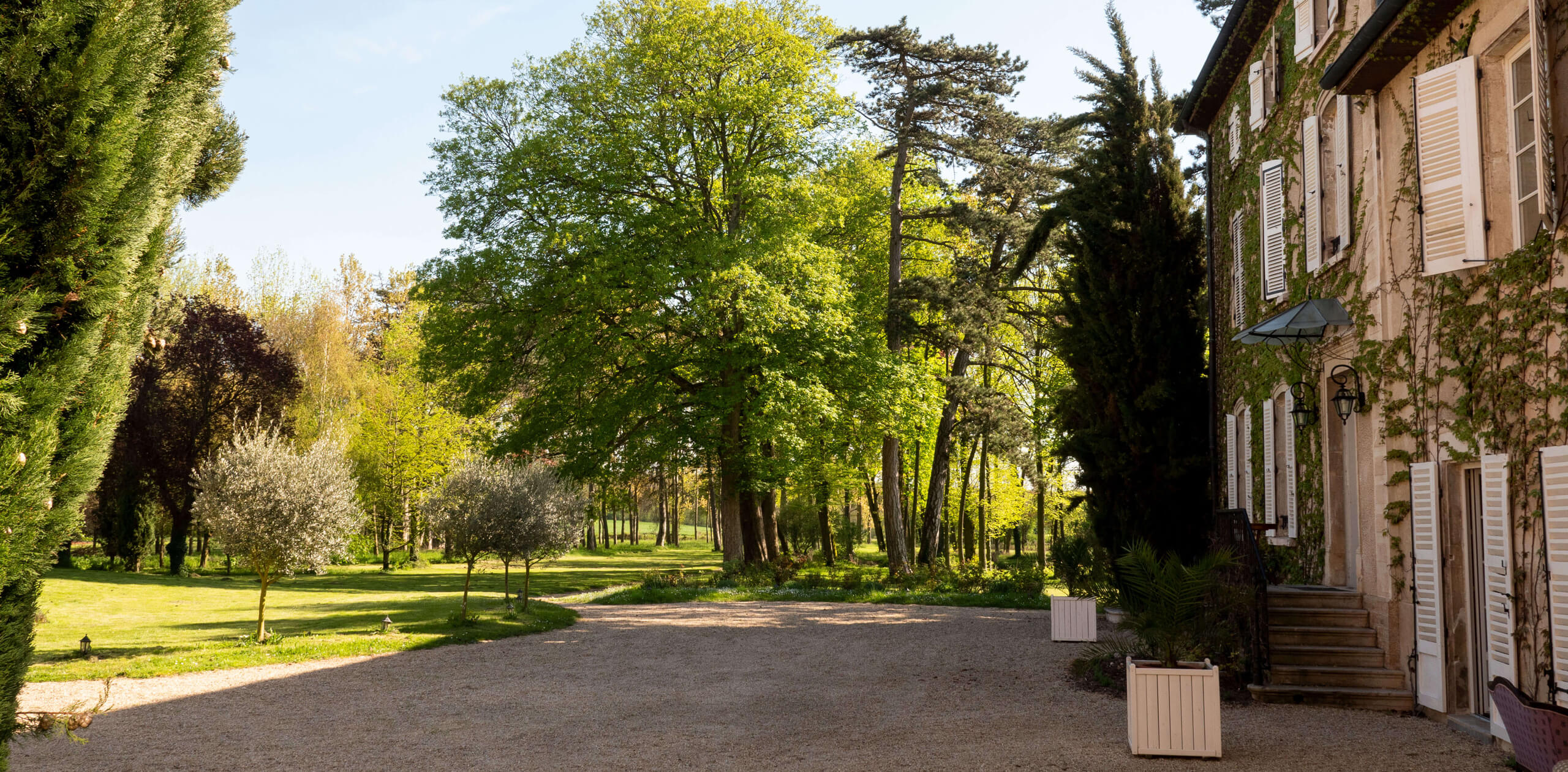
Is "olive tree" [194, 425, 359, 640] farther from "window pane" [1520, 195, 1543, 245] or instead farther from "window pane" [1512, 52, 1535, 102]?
"window pane" [1512, 52, 1535, 102]

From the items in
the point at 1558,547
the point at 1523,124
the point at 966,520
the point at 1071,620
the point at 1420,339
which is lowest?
the point at 1071,620

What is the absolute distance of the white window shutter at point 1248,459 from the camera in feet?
45.7

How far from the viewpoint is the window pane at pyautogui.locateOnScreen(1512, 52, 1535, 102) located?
784cm

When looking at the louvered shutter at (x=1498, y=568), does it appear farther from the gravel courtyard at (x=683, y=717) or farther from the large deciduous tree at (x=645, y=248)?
the large deciduous tree at (x=645, y=248)

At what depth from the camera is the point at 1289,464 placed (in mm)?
12633

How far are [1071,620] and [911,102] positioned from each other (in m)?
16.8

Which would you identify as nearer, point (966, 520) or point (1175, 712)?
point (1175, 712)

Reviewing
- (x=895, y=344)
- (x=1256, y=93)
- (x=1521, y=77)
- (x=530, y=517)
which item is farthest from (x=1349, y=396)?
(x=895, y=344)

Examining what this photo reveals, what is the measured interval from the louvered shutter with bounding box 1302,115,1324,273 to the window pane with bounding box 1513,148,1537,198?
152 inches

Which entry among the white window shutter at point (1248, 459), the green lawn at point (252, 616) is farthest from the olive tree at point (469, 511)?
the white window shutter at point (1248, 459)

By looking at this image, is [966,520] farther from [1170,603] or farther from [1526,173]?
[1526,173]

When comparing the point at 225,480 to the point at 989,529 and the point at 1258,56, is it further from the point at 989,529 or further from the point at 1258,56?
the point at 989,529

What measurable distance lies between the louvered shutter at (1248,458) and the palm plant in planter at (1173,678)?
5252 mm

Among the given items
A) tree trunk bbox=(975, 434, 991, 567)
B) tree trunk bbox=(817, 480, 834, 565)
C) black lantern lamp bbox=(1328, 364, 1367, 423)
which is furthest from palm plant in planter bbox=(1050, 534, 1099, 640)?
tree trunk bbox=(817, 480, 834, 565)
